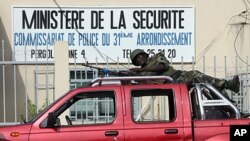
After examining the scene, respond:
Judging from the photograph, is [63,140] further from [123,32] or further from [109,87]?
[123,32]

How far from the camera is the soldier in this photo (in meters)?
7.24

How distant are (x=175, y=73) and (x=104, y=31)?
5.14 m

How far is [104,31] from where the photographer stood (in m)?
12.5

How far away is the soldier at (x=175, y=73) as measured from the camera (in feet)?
23.7

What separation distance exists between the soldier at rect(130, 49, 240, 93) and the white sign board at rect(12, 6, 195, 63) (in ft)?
14.8

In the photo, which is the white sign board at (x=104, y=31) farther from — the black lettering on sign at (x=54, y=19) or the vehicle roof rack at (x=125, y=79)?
the vehicle roof rack at (x=125, y=79)

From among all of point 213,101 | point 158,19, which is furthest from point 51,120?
point 158,19

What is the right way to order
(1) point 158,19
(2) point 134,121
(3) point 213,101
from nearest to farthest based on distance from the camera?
(2) point 134,121, (3) point 213,101, (1) point 158,19

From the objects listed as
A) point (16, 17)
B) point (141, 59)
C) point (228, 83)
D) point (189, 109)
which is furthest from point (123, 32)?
point (189, 109)

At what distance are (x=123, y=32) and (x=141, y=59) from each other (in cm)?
461

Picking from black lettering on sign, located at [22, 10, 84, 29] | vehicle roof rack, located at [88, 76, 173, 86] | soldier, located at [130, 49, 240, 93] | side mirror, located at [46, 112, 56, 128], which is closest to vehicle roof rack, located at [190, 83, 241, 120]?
soldier, located at [130, 49, 240, 93]

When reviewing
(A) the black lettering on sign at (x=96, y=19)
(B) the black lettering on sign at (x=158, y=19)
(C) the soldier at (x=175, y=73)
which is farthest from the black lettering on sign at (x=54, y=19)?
(C) the soldier at (x=175, y=73)

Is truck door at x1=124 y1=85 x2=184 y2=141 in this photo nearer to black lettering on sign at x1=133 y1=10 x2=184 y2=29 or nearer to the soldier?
the soldier

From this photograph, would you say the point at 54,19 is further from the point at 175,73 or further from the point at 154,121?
the point at 154,121
